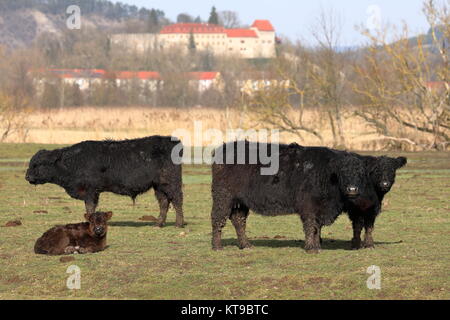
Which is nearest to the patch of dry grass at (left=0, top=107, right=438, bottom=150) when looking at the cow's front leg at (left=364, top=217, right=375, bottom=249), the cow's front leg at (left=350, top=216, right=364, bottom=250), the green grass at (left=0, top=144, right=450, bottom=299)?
the green grass at (left=0, top=144, right=450, bottom=299)

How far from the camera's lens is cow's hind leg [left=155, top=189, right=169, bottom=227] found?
17141mm

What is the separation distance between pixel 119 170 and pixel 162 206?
3.83 ft

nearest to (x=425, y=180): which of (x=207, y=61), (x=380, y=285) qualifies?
(x=380, y=285)

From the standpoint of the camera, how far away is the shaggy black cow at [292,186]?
A: 1305 centimetres

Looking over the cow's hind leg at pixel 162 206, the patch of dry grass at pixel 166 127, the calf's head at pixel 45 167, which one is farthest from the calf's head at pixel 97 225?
the patch of dry grass at pixel 166 127

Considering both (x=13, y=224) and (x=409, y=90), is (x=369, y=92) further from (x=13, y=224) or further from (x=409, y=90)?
(x=13, y=224)

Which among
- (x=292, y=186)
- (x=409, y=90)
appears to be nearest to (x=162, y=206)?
(x=292, y=186)

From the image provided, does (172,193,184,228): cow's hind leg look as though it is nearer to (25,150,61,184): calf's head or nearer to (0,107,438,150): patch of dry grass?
(25,150,61,184): calf's head

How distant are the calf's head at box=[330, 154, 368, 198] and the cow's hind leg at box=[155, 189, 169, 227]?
5010 millimetres

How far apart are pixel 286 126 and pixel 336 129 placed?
10.1ft

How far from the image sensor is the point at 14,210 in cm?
1952

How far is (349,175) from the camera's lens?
13.0 meters
